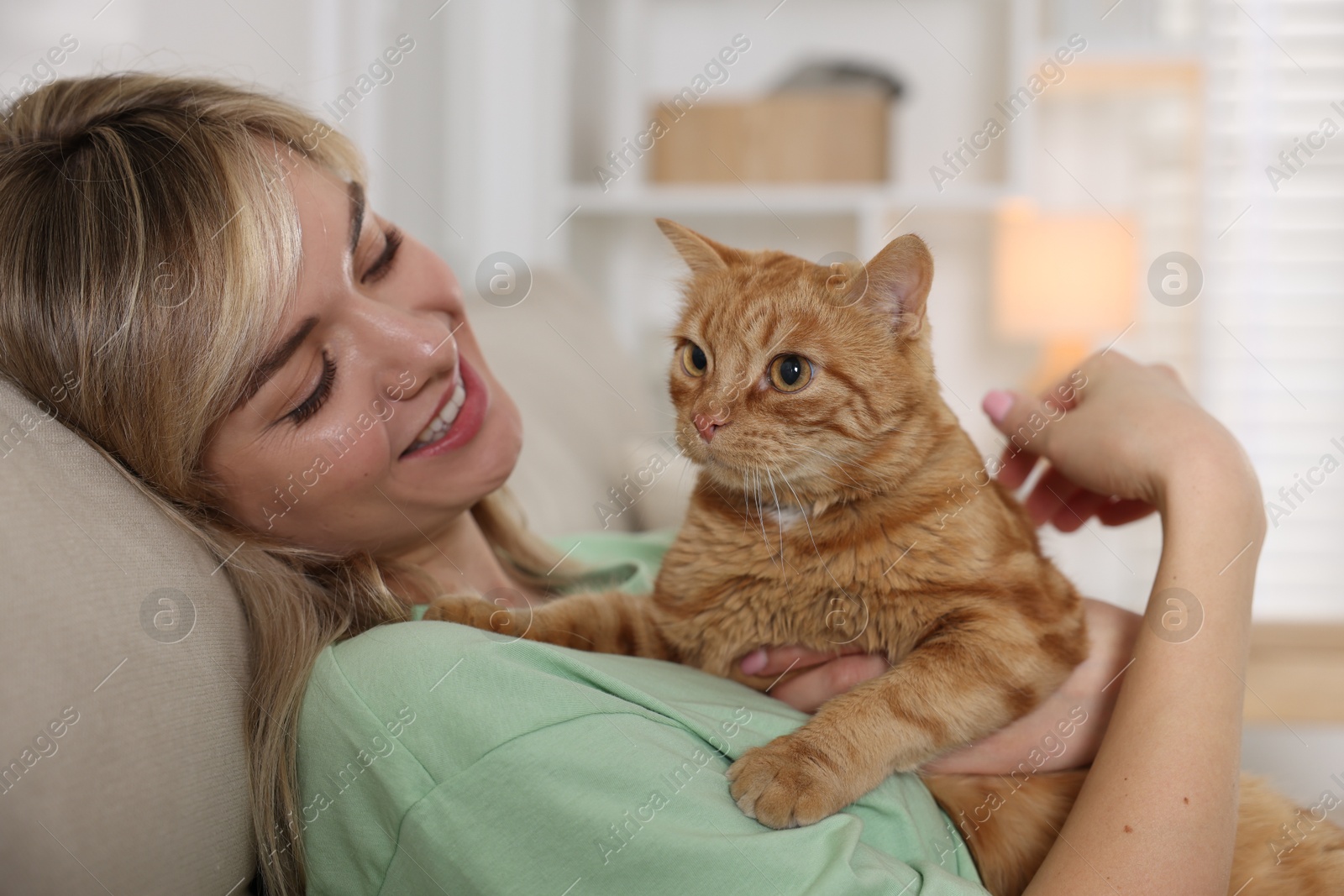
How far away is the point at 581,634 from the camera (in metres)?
1.30

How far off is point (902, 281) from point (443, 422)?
650 millimetres

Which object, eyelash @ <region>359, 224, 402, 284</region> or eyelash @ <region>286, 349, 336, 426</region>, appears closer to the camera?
eyelash @ <region>286, 349, 336, 426</region>

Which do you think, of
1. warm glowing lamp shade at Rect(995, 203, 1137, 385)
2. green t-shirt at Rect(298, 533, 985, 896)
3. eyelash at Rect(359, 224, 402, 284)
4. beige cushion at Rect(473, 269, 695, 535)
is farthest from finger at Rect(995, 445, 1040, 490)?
warm glowing lamp shade at Rect(995, 203, 1137, 385)

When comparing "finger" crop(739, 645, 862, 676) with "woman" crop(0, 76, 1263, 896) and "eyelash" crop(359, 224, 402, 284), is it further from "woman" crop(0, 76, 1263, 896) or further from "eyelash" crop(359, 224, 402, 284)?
"eyelash" crop(359, 224, 402, 284)

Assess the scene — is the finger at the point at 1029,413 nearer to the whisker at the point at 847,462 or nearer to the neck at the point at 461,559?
the whisker at the point at 847,462

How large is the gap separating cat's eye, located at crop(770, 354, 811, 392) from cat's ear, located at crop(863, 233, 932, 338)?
4.6 inches

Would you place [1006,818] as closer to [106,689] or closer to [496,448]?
[496,448]

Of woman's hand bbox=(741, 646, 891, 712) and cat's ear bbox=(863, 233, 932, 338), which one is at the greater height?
cat's ear bbox=(863, 233, 932, 338)

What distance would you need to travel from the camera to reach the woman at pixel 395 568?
2.94ft

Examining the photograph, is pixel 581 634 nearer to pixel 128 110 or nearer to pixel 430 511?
pixel 430 511

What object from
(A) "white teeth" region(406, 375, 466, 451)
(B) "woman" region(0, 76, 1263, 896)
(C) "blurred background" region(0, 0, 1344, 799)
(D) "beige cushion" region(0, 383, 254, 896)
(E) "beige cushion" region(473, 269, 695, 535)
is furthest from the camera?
(C) "blurred background" region(0, 0, 1344, 799)

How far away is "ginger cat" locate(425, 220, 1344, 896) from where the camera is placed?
1141 mm

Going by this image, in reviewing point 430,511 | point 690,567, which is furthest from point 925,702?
point 430,511

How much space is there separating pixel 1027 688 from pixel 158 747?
0.93 metres
